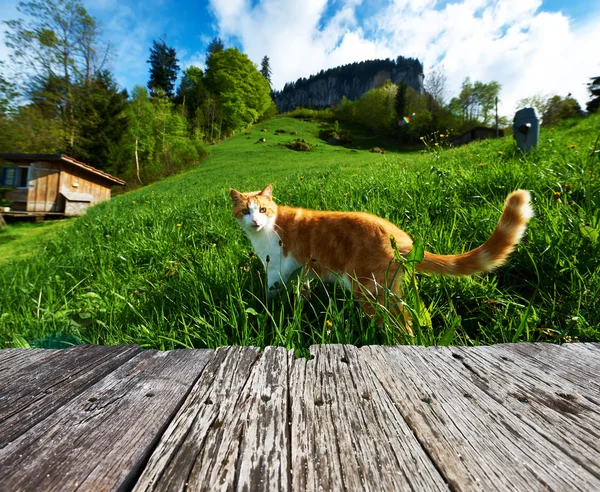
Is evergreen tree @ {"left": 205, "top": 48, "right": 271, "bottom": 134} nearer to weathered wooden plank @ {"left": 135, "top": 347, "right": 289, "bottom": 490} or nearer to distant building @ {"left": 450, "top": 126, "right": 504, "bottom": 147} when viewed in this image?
distant building @ {"left": 450, "top": 126, "right": 504, "bottom": 147}

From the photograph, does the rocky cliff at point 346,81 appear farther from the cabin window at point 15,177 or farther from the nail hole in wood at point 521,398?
the nail hole in wood at point 521,398

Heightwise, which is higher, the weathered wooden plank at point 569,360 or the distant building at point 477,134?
the distant building at point 477,134

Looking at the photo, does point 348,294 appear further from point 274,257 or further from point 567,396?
point 567,396

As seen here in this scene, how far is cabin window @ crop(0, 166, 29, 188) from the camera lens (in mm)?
14133

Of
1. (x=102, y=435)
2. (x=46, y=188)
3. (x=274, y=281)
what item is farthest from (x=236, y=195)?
(x=46, y=188)

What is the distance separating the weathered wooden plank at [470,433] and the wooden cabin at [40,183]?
18.1 m

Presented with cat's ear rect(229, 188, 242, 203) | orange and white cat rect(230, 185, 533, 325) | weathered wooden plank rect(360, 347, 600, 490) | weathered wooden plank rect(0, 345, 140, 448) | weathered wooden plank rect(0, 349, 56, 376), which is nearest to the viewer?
weathered wooden plank rect(360, 347, 600, 490)

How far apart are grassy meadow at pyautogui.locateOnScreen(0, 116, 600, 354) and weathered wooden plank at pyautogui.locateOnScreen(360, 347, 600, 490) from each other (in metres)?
0.52

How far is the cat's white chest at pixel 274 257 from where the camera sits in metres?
2.76

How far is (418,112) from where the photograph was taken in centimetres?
4725

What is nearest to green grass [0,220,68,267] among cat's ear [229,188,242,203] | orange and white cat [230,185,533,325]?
cat's ear [229,188,242,203]

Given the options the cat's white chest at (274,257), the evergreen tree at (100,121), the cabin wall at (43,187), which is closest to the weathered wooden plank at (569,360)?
the cat's white chest at (274,257)

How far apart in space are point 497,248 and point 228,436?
170 cm

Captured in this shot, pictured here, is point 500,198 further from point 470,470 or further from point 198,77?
point 198,77
